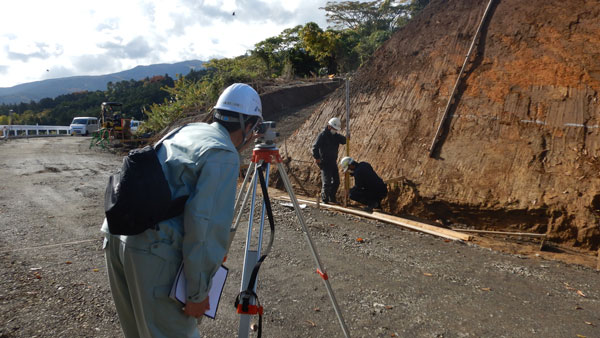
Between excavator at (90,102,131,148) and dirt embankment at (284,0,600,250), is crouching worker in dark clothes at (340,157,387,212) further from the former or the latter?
excavator at (90,102,131,148)

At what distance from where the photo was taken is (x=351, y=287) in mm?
4219

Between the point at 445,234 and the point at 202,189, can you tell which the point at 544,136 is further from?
the point at 202,189

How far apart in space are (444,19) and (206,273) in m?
10.2

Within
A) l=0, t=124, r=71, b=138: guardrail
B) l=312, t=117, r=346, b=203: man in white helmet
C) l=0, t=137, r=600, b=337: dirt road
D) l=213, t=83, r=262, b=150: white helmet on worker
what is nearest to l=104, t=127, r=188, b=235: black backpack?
l=213, t=83, r=262, b=150: white helmet on worker

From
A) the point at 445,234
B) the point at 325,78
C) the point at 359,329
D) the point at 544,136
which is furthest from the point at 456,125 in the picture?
the point at 325,78

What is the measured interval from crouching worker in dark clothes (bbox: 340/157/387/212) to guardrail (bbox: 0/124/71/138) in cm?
2492

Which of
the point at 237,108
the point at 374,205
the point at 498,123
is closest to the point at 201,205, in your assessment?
the point at 237,108

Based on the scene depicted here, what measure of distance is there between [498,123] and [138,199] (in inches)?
291

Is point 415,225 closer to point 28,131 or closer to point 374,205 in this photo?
point 374,205

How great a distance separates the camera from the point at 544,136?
6812 millimetres

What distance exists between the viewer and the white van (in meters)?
28.7

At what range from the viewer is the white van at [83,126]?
28.7 m

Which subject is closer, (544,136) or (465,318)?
(465,318)

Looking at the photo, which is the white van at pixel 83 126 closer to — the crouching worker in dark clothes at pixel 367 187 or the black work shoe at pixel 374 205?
the crouching worker in dark clothes at pixel 367 187
